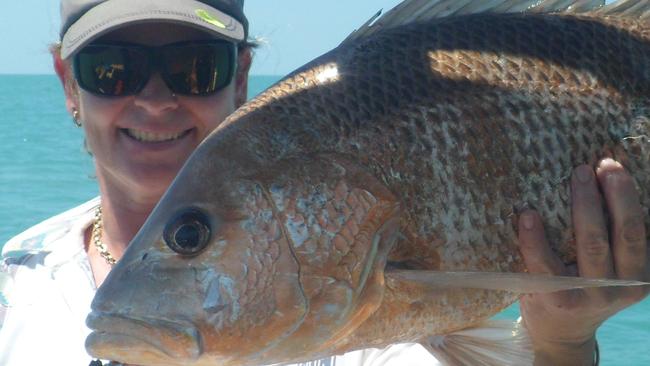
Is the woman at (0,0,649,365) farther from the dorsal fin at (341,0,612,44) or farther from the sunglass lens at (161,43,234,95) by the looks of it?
the dorsal fin at (341,0,612,44)

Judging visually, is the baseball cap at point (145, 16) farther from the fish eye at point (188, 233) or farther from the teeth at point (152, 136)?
the fish eye at point (188, 233)

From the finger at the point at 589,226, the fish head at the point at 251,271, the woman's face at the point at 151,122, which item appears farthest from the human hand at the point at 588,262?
the woman's face at the point at 151,122

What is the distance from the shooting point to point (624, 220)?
1.71 meters

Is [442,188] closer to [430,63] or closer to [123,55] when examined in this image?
[430,63]

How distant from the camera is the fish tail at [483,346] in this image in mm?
1728

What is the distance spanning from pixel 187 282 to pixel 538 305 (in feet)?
2.56

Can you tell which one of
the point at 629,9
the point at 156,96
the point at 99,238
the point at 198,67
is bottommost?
the point at 99,238

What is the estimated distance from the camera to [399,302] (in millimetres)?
1538

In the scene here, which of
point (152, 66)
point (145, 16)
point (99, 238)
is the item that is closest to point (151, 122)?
point (152, 66)

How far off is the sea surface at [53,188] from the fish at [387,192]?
1525 mm

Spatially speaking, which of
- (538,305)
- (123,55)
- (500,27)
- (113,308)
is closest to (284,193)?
(113,308)

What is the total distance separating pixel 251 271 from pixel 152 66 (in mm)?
933

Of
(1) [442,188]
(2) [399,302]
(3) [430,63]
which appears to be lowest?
(2) [399,302]

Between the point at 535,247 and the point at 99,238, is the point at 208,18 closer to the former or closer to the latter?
the point at 99,238
